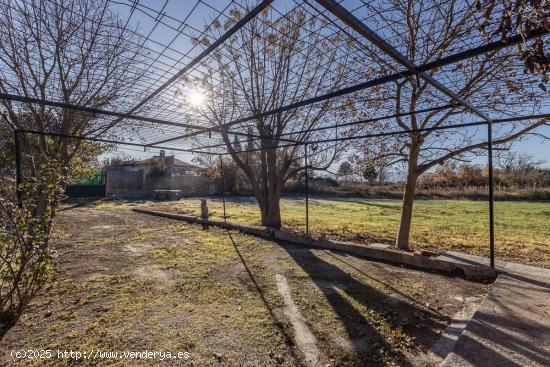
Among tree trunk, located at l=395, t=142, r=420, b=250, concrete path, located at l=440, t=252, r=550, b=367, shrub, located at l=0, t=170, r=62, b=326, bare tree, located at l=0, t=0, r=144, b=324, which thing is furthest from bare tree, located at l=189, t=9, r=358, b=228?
shrub, located at l=0, t=170, r=62, b=326

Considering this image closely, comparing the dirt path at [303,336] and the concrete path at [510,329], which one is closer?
the concrete path at [510,329]

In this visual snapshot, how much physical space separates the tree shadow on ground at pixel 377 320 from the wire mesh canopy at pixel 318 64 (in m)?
2.09

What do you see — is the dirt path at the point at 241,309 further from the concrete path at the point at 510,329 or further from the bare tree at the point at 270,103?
the bare tree at the point at 270,103

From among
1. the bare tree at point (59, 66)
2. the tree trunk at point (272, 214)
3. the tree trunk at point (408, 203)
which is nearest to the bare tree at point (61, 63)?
the bare tree at point (59, 66)

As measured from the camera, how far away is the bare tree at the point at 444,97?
3451 millimetres

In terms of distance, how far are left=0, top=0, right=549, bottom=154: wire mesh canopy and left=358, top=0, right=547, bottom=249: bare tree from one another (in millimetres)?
22

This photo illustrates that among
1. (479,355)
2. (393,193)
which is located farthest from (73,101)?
(393,193)

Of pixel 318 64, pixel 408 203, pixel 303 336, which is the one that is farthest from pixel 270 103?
pixel 303 336

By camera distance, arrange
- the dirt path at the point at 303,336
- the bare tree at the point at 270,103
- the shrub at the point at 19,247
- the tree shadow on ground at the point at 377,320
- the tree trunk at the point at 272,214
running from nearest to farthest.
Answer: the dirt path at the point at 303,336 < the tree shadow on ground at the point at 377,320 < the shrub at the point at 19,247 < the bare tree at the point at 270,103 < the tree trunk at the point at 272,214

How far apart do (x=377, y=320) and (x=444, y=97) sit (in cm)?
339

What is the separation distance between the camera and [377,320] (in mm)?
2459

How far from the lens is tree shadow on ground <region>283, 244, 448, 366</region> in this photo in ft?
6.68

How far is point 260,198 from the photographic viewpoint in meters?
7.12

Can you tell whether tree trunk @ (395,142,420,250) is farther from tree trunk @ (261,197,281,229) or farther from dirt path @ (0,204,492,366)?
tree trunk @ (261,197,281,229)
